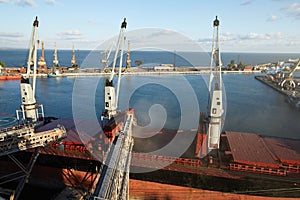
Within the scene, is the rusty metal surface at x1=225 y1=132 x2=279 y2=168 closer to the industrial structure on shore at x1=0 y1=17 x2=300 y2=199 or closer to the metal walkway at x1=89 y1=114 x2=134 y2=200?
the industrial structure on shore at x1=0 y1=17 x2=300 y2=199

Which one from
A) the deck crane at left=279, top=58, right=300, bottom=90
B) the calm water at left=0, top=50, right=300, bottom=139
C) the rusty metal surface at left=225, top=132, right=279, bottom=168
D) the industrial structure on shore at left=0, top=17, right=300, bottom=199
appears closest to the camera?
the industrial structure on shore at left=0, top=17, right=300, bottom=199

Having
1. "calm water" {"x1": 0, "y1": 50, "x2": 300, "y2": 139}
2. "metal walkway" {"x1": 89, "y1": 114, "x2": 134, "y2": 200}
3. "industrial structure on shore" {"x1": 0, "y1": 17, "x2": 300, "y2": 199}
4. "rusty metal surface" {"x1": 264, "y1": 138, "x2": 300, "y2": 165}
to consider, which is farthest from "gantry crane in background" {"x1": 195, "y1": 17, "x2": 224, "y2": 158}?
"calm water" {"x1": 0, "y1": 50, "x2": 300, "y2": 139}

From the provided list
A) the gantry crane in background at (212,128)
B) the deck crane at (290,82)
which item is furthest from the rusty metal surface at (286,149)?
the deck crane at (290,82)

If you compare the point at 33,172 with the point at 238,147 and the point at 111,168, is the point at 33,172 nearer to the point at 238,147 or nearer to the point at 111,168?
the point at 111,168

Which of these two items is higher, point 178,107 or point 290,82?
point 290,82

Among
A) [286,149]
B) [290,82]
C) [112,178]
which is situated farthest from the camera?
[290,82]

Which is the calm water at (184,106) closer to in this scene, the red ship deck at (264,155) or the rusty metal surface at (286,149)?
the rusty metal surface at (286,149)

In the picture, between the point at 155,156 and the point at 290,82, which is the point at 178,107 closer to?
the point at 155,156

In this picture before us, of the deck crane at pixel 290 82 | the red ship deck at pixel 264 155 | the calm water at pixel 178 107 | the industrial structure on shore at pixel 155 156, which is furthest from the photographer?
the deck crane at pixel 290 82

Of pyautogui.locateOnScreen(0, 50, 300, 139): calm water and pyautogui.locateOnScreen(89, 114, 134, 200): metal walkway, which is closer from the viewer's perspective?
pyautogui.locateOnScreen(89, 114, 134, 200): metal walkway

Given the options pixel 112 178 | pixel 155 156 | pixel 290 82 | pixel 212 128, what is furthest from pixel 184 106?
pixel 290 82

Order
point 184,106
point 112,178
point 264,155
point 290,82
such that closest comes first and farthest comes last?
point 112,178 → point 264,155 → point 184,106 → point 290,82

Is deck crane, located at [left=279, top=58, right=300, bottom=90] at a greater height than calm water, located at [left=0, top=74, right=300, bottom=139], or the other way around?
deck crane, located at [left=279, top=58, right=300, bottom=90]

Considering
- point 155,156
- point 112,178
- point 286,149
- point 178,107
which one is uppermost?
point 112,178
